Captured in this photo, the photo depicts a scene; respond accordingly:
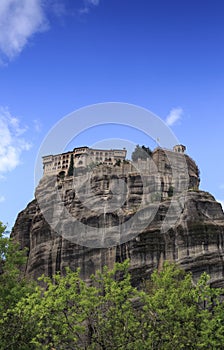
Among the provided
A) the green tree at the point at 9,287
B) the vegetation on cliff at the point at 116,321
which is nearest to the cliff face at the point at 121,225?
the green tree at the point at 9,287

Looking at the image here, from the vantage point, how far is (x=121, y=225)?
66250mm

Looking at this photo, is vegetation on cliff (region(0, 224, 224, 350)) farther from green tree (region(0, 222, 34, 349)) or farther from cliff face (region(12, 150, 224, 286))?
cliff face (region(12, 150, 224, 286))

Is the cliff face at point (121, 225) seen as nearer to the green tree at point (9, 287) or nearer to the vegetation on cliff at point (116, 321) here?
the green tree at point (9, 287)

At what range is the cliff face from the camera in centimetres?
6038

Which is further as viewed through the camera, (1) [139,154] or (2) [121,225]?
(1) [139,154]

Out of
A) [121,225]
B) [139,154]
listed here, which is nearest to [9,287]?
[121,225]

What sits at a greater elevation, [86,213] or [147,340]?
[86,213]

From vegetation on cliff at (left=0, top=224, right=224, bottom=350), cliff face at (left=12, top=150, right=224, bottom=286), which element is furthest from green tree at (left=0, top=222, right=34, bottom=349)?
cliff face at (left=12, top=150, right=224, bottom=286)

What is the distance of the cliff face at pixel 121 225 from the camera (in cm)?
6038

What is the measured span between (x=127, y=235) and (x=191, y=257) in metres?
10.3

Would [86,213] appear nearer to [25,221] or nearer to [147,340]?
[25,221]

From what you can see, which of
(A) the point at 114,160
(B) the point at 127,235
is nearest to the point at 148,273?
(B) the point at 127,235

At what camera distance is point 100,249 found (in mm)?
64500

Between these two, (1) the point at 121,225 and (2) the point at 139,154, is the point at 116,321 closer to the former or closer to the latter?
(1) the point at 121,225
